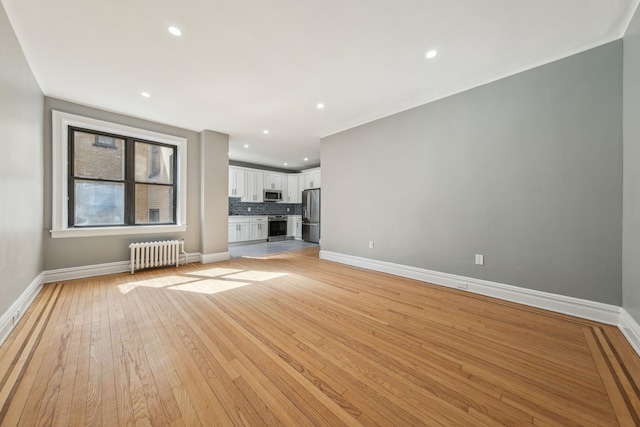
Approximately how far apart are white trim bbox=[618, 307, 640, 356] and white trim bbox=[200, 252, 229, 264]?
548 centimetres

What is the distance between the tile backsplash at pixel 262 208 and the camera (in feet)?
24.4

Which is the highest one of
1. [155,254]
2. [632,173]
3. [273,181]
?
[273,181]

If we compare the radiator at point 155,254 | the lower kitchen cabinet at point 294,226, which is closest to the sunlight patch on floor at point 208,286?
the radiator at point 155,254

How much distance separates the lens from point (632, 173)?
6.47ft

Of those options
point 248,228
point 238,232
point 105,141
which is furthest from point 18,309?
point 248,228

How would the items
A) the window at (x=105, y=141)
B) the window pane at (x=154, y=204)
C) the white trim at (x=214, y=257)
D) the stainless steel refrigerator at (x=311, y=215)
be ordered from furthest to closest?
the stainless steel refrigerator at (x=311, y=215)
the white trim at (x=214, y=257)
the window pane at (x=154, y=204)
the window at (x=105, y=141)

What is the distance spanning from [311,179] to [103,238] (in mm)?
5470

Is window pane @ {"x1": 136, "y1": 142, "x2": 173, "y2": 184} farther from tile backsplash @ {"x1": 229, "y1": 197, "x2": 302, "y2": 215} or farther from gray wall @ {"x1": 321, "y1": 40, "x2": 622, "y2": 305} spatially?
gray wall @ {"x1": 321, "y1": 40, "x2": 622, "y2": 305}

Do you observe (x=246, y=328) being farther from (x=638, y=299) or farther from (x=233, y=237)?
(x=233, y=237)

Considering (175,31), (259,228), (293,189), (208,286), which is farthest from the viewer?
(293,189)

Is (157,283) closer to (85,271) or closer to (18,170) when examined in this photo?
(85,271)

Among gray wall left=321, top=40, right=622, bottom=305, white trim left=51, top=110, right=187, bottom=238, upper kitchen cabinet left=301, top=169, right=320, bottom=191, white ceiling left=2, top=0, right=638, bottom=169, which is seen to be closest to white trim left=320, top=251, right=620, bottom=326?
gray wall left=321, top=40, right=622, bottom=305

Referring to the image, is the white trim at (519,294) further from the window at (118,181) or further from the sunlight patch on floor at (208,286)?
the window at (118,181)

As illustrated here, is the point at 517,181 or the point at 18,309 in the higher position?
the point at 517,181
